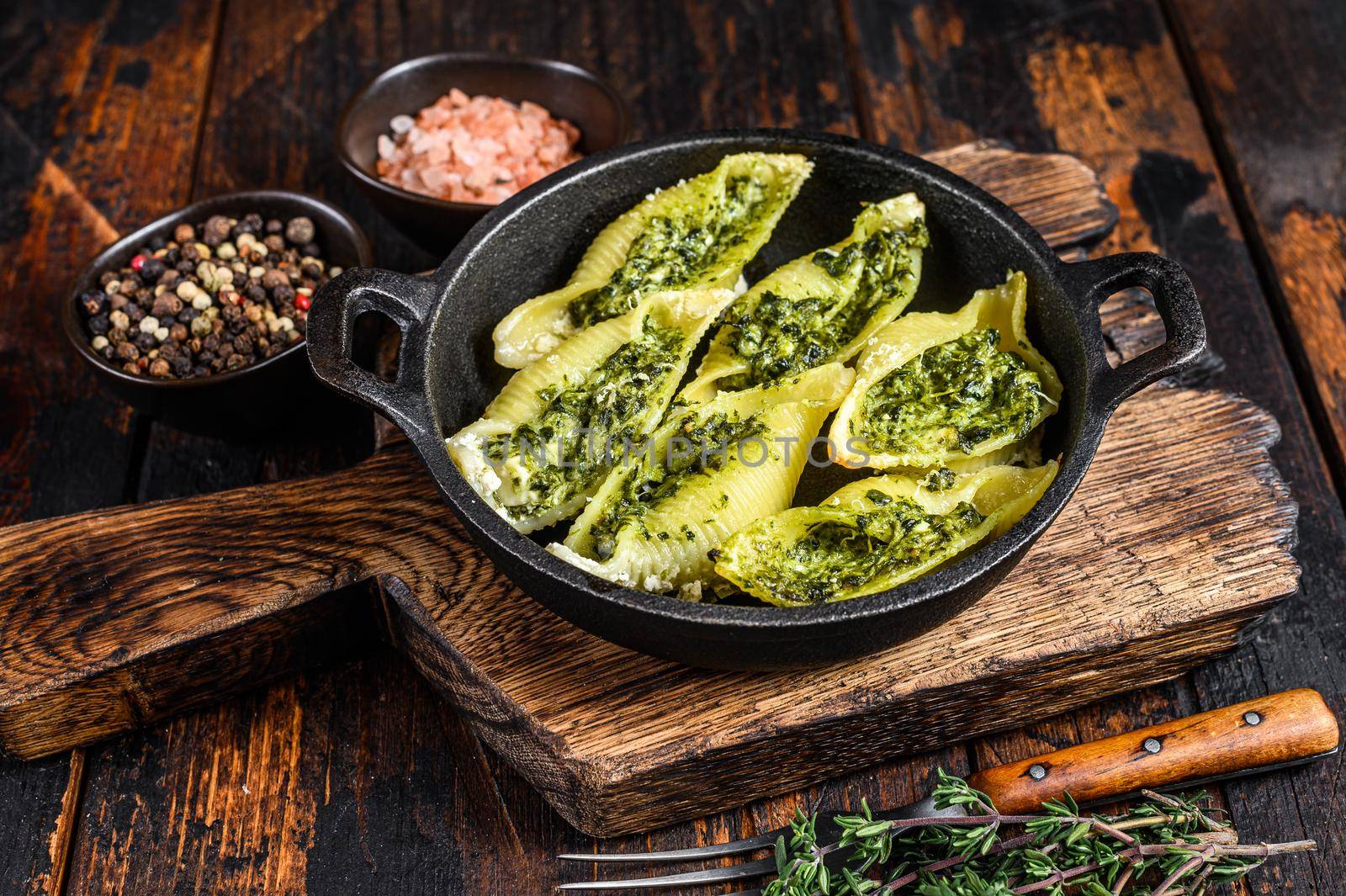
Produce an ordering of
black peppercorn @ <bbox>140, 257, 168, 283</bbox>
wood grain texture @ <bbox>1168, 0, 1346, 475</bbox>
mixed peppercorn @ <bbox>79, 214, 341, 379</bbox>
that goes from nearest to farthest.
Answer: mixed peppercorn @ <bbox>79, 214, 341, 379</bbox> → black peppercorn @ <bbox>140, 257, 168, 283</bbox> → wood grain texture @ <bbox>1168, 0, 1346, 475</bbox>

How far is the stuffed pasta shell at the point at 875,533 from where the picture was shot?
2.37m

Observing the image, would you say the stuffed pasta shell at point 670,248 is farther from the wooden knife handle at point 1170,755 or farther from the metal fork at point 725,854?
the wooden knife handle at point 1170,755

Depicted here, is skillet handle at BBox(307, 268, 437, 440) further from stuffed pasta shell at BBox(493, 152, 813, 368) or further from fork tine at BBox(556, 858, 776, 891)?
fork tine at BBox(556, 858, 776, 891)

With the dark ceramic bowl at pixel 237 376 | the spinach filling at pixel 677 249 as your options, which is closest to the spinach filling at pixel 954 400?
the spinach filling at pixel 677 249

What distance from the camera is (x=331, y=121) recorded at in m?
4.13

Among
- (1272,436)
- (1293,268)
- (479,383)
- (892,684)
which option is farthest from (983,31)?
(892,684)

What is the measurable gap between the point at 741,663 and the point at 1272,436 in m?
1.49

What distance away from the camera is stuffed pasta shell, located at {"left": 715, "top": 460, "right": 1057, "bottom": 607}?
2367mm

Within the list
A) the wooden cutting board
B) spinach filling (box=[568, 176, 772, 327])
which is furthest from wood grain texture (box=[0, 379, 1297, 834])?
spinach filling (box=[568, 176, 772, 327])

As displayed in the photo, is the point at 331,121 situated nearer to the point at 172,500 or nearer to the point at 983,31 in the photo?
the point at 172,500

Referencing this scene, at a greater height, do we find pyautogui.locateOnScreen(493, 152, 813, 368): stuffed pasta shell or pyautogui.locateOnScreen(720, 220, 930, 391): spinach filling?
pyautogui.locateOnScreen(493, 152, 813, 368): stuffed pasta shell

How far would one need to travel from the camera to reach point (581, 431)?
2.68 metres

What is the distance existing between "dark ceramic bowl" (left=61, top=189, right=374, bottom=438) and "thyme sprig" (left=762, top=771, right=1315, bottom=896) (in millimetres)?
1583

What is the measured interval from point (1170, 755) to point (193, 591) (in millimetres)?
2060
